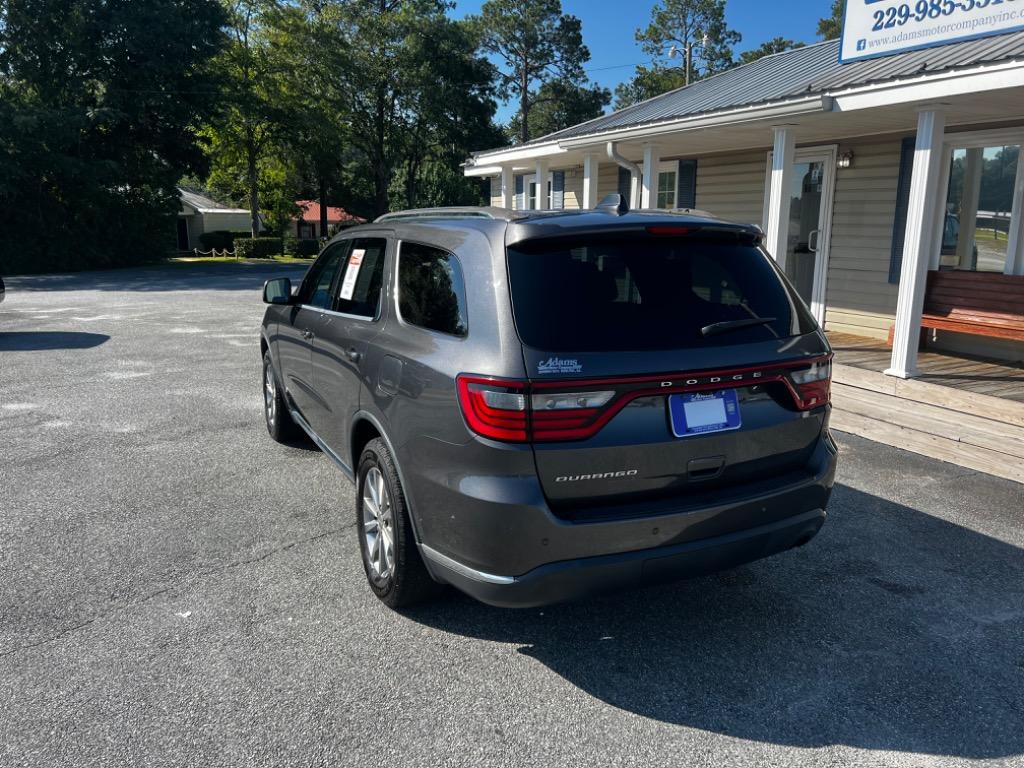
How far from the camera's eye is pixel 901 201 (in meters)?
9.69

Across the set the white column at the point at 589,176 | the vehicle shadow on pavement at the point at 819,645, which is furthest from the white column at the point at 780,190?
the vehicle shadow on pavement at the point at 819,645


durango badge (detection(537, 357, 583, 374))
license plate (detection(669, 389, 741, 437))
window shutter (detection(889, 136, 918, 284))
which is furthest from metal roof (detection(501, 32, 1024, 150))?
durango badge (detection(537, 357, 583, 374))

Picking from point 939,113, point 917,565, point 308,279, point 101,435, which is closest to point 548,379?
point 917,565

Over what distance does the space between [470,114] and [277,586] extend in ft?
164

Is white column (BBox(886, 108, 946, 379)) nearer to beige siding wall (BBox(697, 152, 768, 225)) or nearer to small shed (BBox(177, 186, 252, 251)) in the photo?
beige siding wall (BBox(697, 152, 768, 225))

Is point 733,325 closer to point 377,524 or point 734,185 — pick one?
point 377,524

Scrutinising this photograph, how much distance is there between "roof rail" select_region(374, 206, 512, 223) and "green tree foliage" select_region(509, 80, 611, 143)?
56817 mm

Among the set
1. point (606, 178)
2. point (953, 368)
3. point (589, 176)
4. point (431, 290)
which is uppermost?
point (606, 178)

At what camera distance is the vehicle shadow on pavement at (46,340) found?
1094cm

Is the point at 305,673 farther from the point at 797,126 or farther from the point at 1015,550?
the point at 797,126

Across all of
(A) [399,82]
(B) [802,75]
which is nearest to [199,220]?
(A) [399,82]

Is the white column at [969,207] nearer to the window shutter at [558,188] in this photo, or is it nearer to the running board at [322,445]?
the running board at [322,445]

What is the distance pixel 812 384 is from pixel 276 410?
4128 millimetres

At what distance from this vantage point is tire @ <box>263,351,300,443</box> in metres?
5.92
